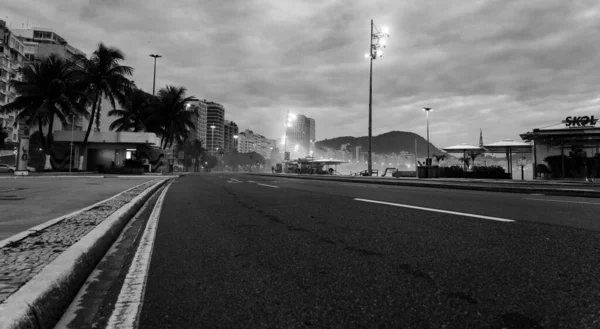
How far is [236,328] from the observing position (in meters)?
1.51

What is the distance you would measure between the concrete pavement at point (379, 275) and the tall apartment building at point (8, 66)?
246 ft

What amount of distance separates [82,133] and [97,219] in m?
41.4

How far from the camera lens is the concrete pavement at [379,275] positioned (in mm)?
1581

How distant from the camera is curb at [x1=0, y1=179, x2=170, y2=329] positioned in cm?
138

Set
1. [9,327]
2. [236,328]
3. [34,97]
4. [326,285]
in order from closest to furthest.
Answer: [9,327] < [236,328] < [326,285] < [34,97]

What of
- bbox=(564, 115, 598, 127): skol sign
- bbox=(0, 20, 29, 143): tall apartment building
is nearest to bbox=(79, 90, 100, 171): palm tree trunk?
bbox=(0, 20, 29, 143): tall apartment building

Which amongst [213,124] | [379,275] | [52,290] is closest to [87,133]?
[52,290]

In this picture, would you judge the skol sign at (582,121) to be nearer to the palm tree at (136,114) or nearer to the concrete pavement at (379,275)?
the concrete pavement at (379,275)

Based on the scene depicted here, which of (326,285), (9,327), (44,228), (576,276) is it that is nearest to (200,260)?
(326,285)

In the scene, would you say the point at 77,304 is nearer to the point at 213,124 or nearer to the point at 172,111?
the point at 172,111

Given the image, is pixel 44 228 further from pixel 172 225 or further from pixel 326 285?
pixel 326 285

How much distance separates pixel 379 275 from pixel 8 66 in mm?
87415

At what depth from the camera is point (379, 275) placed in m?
2.16

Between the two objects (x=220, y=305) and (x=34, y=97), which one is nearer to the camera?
(x=220, y=305)
